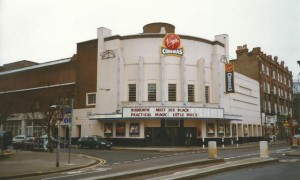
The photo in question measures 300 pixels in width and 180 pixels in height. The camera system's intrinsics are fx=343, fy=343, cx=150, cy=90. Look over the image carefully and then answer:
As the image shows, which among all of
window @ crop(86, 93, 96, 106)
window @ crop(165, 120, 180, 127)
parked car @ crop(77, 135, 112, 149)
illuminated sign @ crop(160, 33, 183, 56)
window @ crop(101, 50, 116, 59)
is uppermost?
illuminated sign @ crop(160, 33, 183, 56)

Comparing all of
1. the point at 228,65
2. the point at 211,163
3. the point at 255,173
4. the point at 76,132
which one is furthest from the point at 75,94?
the point at 255,173

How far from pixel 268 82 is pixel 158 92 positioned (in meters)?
29.8

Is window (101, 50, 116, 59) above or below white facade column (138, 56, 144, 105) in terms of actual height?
above

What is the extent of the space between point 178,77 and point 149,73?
374 centimetres

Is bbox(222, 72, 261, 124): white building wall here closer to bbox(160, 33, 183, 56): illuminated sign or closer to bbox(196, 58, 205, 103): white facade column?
bbox(196, 58, 205, 103): white facade column

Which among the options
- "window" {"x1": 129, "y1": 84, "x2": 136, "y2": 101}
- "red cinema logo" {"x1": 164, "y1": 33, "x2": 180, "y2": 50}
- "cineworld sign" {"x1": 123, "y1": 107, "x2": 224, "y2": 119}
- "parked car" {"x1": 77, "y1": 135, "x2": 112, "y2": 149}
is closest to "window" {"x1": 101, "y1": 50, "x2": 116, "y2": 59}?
"window" {"x1": 129, "y1": 84, "x2": 136, "y2": 101}

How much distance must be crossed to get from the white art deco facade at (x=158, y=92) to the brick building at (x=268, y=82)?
51.8ft

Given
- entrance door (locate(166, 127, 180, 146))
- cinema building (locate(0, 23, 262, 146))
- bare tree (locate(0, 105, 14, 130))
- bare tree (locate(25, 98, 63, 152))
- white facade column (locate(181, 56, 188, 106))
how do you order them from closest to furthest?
1. bare tree (locate(25, 98, 63, 152))
2. bare tree (locate(0, 105, 14, 130))
3. cinema building (locate(0, 23, 262, 146))
4. entrance door (locate(166, 127, 180, 146))
5. white facade column (locate(181, 56, 188, 106))

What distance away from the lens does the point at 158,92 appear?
43094 mm

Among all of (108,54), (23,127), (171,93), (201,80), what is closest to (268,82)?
(201,80)

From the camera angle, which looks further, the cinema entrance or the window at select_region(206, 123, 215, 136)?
the window at select_region(206, 123, 215, 136)

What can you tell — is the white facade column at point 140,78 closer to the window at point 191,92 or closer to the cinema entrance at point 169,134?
the cinema entrance at point 169,134

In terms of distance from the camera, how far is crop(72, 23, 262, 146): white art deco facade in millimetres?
41938

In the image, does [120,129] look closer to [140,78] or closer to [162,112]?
[162,112]
